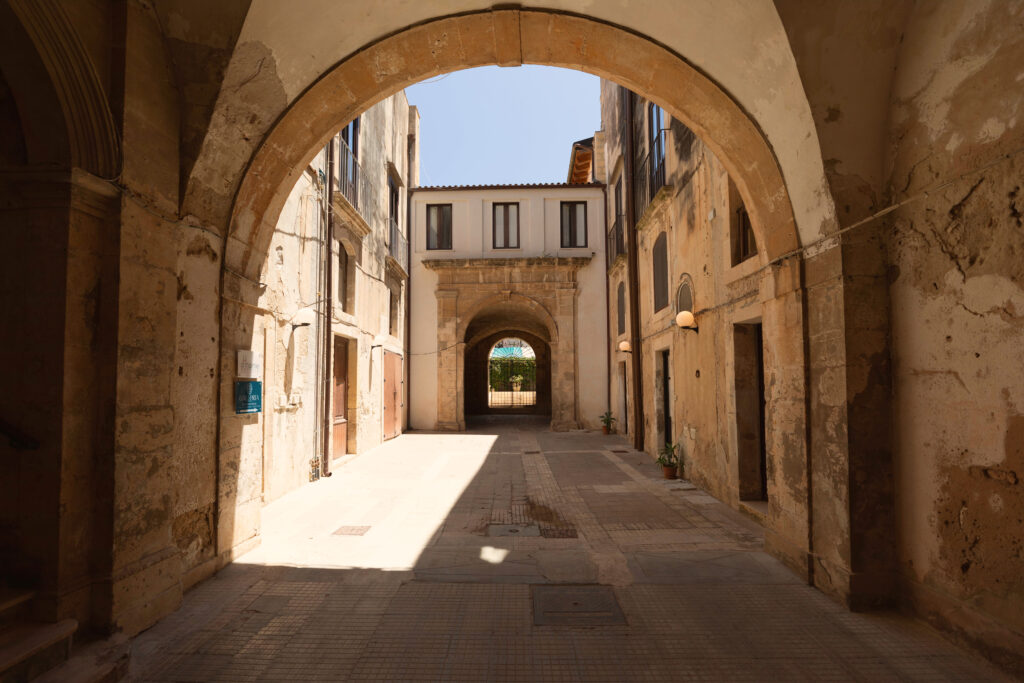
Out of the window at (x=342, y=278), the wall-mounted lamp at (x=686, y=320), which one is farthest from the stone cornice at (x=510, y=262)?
the wall-mounted lamp at (x=686, y=320)

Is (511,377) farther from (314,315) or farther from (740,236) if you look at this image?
(740,236)

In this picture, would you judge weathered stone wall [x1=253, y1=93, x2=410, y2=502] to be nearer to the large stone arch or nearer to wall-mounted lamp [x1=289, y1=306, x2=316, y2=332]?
wall-mounted lamp [x1=289, y1=306, x2=316, y2=332]

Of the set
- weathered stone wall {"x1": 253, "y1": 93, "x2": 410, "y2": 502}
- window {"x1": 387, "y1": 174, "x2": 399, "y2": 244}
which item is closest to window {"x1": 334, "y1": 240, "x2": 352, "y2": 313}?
weathered stone wall {"x1": 253, "y1": 93, "x2": 410, "y2": 502}

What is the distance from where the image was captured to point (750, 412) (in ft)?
21.7

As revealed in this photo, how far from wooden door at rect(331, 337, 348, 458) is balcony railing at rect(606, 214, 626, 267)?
716cm

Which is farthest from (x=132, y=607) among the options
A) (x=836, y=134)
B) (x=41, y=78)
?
(x=836, y=134)

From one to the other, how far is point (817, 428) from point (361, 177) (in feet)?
32.8

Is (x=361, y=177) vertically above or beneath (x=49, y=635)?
above

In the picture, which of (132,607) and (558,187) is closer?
(132,607)

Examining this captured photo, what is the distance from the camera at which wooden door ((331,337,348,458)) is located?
10344mm

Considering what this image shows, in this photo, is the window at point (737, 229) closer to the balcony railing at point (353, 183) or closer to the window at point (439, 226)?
the balcony railing at point (353, 183)

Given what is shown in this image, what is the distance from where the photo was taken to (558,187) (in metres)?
17.4

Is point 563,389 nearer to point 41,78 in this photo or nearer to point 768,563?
point 768,563

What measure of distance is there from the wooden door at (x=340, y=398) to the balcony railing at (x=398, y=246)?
444cm
